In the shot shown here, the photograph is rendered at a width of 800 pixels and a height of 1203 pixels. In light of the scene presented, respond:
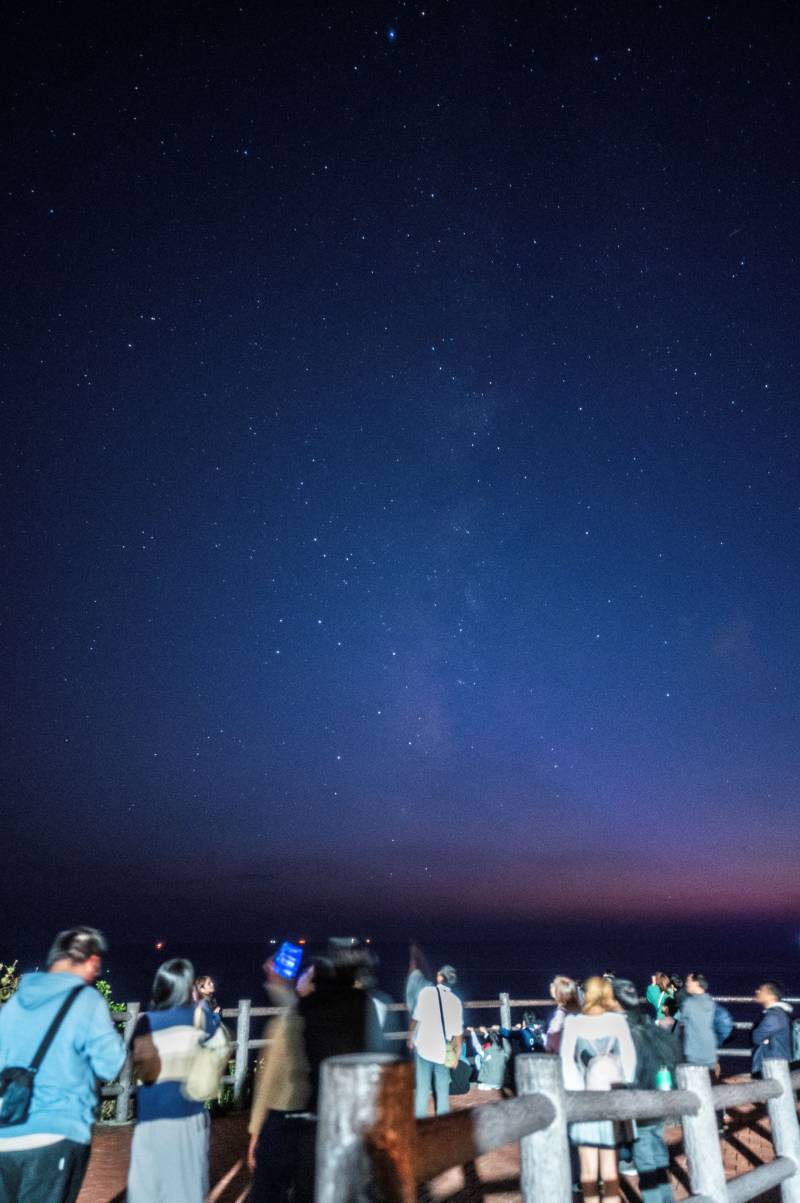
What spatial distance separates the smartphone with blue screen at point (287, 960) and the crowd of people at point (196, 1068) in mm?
49

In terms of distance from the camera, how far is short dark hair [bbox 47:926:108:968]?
363 centimetres

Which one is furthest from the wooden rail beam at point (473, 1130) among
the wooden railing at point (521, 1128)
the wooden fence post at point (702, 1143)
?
the wooden fence post at point (702, 1143)

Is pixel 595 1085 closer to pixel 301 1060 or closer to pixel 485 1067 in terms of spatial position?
pixel 301 1060

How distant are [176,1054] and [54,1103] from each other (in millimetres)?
751

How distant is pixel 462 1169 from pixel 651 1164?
2.60 meters

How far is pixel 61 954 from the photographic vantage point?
364 centimetres

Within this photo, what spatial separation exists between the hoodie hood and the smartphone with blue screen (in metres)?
1.91

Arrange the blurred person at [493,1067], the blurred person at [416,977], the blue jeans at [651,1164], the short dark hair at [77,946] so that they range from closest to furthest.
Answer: the short dark hair at [77,946]
the blue jeans at [651,1164]
the blurred person at [416,977]
the blurred person at [493,1067]

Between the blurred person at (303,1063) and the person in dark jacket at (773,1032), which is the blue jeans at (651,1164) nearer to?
the blurred person at (303,1063)

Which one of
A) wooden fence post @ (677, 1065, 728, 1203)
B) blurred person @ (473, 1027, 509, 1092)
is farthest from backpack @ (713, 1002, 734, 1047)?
wooden fence post @ (677, 1065, 728, 1203)

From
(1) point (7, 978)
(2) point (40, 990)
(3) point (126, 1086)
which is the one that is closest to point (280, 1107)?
(2) point (40, 990)

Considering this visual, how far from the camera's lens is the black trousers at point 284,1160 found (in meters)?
4.21

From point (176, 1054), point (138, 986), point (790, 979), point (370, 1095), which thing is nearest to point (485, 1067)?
point (176, 1054)

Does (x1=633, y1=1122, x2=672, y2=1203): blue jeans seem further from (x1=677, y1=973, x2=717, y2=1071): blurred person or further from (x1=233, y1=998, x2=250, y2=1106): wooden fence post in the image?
(x1=233, y1=998, x2=250, y2=1106): wooden fence post
